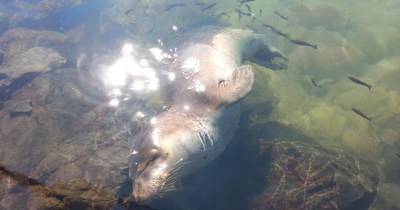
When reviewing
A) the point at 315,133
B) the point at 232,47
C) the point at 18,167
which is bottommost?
the point at 18,167

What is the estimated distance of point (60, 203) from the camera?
11.8ft

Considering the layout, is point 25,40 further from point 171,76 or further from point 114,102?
point 171,76

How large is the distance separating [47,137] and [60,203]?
5.06 m

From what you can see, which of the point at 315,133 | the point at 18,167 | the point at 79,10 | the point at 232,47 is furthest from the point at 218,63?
the point at 79,10

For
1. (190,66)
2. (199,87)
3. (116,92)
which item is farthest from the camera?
(116,92)

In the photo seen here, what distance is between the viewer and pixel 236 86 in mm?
5961

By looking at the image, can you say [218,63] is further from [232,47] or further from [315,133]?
[315,133]

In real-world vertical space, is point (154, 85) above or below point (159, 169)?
below

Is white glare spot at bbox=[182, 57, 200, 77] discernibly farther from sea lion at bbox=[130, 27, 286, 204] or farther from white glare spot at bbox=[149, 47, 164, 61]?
white glare spot at bbox=[149, 47, 164, 61]

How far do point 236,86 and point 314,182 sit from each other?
6.54ft

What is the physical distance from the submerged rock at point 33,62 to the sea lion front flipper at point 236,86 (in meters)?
7.15

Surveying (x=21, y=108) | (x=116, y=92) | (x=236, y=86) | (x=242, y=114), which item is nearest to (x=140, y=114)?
(x=116, y=92)

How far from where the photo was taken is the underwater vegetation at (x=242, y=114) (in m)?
5.96

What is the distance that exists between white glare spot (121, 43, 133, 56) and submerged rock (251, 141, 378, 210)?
615 centimetres
